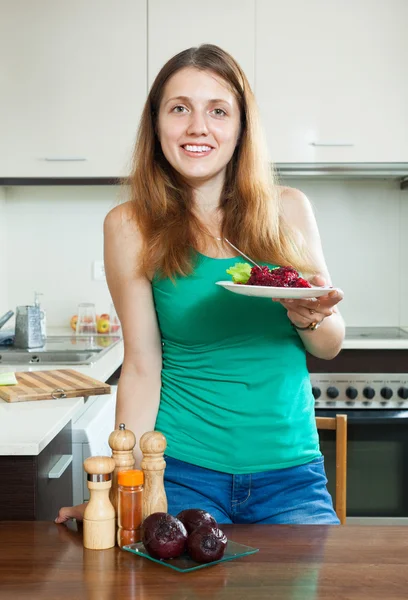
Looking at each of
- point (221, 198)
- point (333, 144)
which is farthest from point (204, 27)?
point (221, 198)

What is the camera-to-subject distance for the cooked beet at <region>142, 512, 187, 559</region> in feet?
3.34

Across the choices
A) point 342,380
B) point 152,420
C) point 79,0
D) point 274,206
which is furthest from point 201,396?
point 79,0

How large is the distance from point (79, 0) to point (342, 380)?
5.73 feet

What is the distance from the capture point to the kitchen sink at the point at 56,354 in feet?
8.81

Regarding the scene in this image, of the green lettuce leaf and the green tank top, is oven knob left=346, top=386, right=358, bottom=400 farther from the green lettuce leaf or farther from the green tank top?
the green lettuce leaf

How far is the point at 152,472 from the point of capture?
1.13 meters

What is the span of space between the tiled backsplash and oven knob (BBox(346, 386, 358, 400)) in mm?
559

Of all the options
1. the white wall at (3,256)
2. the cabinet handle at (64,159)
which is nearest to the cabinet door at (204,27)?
the cabinet handle at (64,159)

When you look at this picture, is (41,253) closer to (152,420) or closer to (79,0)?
(79,0)

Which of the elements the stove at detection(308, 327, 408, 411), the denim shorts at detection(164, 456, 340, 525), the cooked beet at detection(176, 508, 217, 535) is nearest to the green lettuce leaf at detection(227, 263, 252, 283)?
the denim shorts at detection(164, 456, 340, 525)

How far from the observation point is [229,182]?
1604 mm

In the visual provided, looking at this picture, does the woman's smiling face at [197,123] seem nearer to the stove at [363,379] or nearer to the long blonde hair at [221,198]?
the long blonde hair at [221,198]

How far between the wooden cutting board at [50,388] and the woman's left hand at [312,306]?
0.65 meters

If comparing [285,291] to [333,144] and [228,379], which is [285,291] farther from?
[333,144]
